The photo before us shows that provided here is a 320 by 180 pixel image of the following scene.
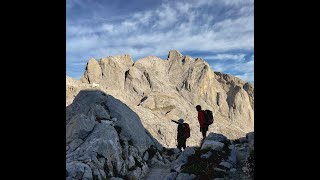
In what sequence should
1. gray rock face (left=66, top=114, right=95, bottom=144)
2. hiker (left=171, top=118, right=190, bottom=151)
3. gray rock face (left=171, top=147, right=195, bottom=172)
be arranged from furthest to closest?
hiker (left=171, top=118, right=190, bottom=151)
gray rock face (left=66, top=114, right=95, bottom=144)
gray rock face (left=171, top=147, right=195, bottom=172)

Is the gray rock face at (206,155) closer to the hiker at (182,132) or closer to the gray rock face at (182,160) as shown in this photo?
the gray rock face at (182,160)

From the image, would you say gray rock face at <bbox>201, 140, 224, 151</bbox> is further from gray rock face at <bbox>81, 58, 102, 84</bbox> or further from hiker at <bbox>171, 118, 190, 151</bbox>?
gray rock face at <bbox>81, 58, 102, 84</bbox>

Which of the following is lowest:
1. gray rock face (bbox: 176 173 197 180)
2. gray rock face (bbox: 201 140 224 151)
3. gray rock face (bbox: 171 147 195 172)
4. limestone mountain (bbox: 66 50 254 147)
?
gray rock face (bbox: 176 173 197 180)

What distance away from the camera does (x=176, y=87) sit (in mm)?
78375

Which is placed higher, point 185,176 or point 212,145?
point 212,145

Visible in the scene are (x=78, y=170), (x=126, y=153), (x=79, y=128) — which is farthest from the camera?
(x=79, y=128)

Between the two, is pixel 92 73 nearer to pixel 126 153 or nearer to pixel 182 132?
pixel 182 132

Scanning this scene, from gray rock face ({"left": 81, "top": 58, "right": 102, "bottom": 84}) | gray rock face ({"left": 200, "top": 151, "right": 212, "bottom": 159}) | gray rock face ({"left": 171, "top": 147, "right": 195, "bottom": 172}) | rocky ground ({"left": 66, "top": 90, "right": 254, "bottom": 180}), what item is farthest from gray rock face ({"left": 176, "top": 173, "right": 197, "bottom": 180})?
gray rock face ({"left": 81, "top": 58, "right": 102, "bottom": 84})

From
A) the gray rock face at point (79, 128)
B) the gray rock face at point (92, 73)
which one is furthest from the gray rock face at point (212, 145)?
the gray rock face at point (92, 73)

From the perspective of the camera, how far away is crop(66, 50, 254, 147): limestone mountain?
48412mm

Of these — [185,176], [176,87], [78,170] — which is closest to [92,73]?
[176,87]

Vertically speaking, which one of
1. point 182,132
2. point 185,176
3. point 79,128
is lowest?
point 185,176
